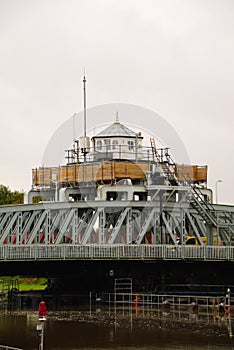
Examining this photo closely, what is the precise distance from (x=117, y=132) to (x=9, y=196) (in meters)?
47.0

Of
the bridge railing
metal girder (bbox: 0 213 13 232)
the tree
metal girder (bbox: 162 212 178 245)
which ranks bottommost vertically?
the bridge railing

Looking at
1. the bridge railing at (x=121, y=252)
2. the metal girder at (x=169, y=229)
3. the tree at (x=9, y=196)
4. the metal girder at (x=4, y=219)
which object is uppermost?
the tree at (x=9, y=196)

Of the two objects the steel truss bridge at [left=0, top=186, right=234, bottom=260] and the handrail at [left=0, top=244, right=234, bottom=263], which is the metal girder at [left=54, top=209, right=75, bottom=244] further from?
the handrail at [left=0, top=244, right=234, bottom=263]

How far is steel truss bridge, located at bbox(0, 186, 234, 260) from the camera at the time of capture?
70.1m

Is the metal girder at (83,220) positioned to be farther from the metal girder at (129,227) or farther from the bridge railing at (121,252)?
the bridge railing at (121,252)

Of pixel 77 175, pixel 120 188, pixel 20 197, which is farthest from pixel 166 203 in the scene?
pixel 20 197

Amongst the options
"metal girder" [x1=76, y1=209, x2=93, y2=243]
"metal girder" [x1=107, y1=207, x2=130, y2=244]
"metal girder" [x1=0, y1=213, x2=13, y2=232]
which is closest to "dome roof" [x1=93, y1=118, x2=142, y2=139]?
"metal girder" [x1=76, y1=209, x2=93, y2=243]

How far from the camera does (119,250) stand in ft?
230

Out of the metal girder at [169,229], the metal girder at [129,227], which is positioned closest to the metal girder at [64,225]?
the metal girder at [129,227]

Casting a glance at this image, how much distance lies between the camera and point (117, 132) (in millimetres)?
87375

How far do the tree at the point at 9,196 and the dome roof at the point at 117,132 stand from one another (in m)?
42.7

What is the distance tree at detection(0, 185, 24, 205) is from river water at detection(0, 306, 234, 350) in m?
62.1

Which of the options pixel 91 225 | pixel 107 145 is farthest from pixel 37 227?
pixel 107 145

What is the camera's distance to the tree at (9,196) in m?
129
